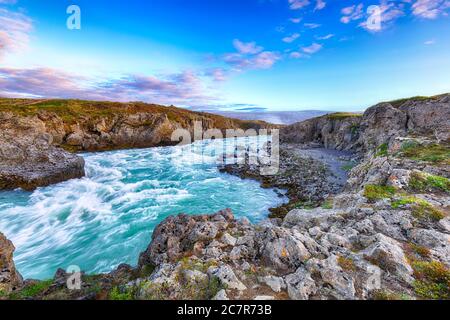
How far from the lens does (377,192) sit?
1120 cm

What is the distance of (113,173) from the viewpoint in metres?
37.1

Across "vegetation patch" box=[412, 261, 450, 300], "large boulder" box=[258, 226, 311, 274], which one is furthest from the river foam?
"vegetation patch" box=[412, 261, 450, 300]

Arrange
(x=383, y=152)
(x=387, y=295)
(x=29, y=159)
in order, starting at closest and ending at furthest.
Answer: (x=387, y=295) → (x=383, y=152) → (x=29, y=159)

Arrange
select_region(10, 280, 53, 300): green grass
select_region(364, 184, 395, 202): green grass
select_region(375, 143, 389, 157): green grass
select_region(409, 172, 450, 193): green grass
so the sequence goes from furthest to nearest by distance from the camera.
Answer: select_region(375, 143, 389, 157): green grass < select_region(409, 172, 450, 193): green grass < select_region(364, 184, 395, 202): green grass < select_region(10, 280, 53, 300): green grass

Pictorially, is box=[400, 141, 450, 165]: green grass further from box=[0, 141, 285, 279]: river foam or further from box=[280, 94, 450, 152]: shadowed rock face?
box=[0, 141, 285, 279]: river foam

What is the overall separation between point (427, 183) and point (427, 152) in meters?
7.75

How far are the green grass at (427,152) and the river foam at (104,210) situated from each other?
12514 millimetres

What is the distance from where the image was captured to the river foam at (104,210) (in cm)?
1612

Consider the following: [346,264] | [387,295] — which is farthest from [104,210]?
[387,295]

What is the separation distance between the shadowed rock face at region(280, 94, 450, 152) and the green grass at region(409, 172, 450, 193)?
12.0 metres

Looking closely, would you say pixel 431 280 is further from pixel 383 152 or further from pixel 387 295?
pixel 383 152

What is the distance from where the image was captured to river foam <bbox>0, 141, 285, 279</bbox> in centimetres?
1612
